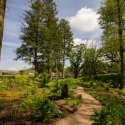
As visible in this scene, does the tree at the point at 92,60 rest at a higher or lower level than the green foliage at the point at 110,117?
higher

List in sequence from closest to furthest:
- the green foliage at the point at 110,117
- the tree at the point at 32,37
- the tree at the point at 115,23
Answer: the green foliage at the point at 110,117
the tree at the point at 115,23
the tree at the point at 32,37

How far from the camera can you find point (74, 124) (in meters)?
5.73

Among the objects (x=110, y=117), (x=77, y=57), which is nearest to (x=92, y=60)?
(x=77, y=57)

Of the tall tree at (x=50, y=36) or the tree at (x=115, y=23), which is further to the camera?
the tall tree at (x=50, y=36)

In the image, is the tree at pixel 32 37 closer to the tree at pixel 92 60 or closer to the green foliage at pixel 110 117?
the tree at pixel 92 60

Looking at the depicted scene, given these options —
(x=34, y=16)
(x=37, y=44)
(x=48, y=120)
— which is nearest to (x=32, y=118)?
(x=48, y=120)

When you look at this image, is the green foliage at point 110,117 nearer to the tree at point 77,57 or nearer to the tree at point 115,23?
the tree at point 115,23

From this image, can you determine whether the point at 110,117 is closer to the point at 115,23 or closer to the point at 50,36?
the point at 115,23

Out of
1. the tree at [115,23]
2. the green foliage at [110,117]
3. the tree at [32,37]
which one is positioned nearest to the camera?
the green foliage at [110,117]

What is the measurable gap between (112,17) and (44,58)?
1447 cm

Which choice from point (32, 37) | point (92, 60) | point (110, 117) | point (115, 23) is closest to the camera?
point (110, 117)

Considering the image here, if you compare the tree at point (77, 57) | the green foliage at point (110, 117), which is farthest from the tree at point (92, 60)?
the green foliage at point (110, 117)

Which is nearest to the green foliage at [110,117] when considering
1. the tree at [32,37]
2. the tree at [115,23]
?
the tree at [115,23]

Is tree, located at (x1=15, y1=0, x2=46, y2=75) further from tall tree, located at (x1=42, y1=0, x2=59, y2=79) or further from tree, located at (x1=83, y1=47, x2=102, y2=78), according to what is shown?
tree, located at (x1=83, y1=47, x2=102, y2=78)
